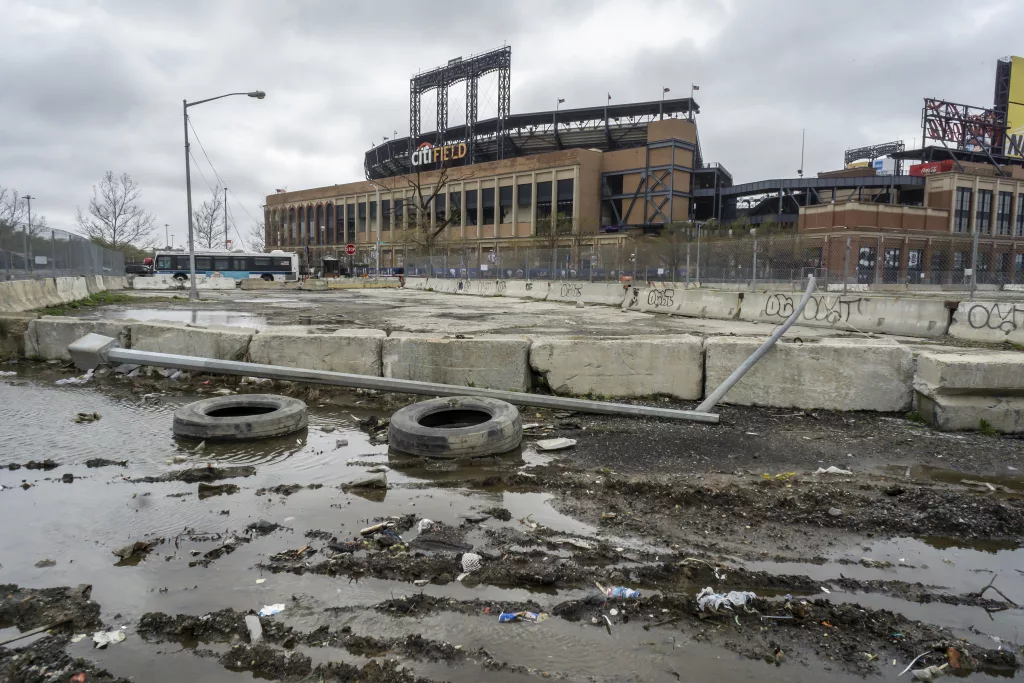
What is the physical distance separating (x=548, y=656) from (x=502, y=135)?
85.5 metres

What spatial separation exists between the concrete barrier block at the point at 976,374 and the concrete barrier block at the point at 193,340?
312 inches

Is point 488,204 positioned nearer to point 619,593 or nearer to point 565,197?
point 565,197

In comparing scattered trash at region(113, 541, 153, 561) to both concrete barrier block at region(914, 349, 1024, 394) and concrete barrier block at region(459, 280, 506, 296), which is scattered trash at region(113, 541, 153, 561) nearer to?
concrete barrier block at region(914, 349, 1024, 394)

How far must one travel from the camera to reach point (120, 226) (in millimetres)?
48594

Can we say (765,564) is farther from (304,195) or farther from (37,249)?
(304,195)

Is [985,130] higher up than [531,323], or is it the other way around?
[985,130]

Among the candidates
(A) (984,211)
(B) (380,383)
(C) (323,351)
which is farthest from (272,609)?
(A) (984,211)

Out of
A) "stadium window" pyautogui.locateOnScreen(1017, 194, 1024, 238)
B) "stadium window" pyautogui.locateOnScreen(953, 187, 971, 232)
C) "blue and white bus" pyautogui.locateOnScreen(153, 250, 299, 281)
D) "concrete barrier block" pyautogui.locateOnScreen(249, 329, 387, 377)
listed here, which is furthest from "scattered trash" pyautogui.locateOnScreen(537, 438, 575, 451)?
"stadium window" pyautogui.locateOnScreen(1017, 194, 1024, 238)

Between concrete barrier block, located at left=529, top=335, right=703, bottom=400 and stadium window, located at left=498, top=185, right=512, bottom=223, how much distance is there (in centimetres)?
7514

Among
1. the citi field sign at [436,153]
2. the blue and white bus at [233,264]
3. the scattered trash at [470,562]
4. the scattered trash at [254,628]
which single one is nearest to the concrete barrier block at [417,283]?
the blue and white bus at [233,264]

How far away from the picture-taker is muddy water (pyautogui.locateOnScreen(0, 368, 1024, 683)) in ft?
8.18

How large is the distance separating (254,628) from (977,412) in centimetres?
649

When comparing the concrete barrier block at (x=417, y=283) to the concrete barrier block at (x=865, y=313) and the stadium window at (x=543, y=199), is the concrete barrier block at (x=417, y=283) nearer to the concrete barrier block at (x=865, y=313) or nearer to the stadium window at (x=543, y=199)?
the concrete barrier block at (x=865, y=313)

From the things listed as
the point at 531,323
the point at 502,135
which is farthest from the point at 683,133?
the point at 531,323
